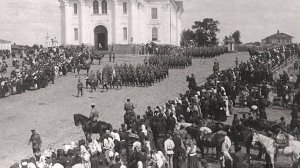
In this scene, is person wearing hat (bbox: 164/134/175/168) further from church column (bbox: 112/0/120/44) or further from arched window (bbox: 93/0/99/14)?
arched window (bbox: 93/0/99/14)

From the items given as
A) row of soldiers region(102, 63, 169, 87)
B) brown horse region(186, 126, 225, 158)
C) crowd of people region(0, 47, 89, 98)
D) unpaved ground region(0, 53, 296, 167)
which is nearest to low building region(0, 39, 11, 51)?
crowd of people region(0, 47, 89, 98)

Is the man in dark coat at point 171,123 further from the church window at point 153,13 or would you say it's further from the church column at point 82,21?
the church window at point 153,13

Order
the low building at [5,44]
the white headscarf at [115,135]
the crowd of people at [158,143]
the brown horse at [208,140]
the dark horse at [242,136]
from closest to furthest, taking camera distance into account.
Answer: the crowd of people at [158,143] < the brown horse at [208,140] < the white headscarf at [115,135] < the dark horse at [242,136] < the low building at [5,44]

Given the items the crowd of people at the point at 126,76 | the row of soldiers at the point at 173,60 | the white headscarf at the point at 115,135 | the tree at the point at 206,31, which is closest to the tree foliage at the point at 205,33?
the tree at the point at 206,31

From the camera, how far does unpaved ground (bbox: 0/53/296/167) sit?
19609 mm

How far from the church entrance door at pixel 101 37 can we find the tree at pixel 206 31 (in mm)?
30337

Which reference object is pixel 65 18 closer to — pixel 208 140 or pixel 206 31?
pixel 206 31

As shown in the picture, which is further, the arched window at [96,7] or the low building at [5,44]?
the low building at [5,44]

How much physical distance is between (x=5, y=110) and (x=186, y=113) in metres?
12.3

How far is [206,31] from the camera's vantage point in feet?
302

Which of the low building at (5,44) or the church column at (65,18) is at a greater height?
the church column at (65,18)

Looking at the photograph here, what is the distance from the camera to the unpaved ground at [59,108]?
64.3 ft

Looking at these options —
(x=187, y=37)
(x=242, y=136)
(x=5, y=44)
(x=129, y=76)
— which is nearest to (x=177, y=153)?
(x=242, y=136)

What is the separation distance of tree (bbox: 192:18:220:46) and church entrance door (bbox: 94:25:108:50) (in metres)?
30.3
